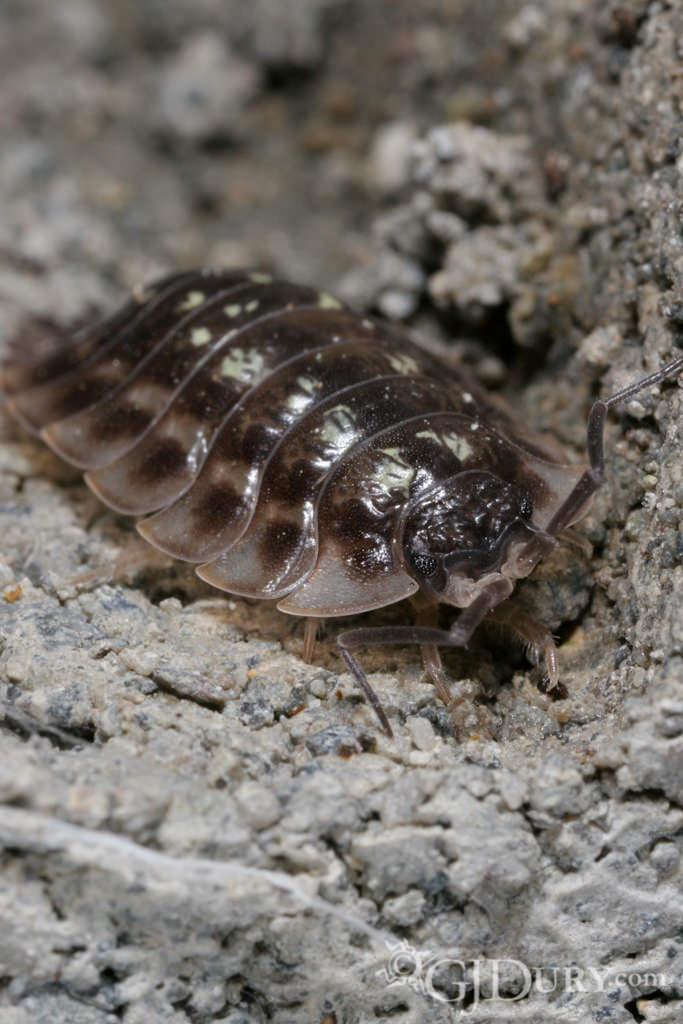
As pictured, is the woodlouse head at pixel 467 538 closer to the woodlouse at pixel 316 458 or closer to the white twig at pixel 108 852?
the woodlouse at pixel 316 458

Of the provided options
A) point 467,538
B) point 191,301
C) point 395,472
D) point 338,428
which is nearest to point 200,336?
point 191,301

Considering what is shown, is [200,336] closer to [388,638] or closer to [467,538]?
[467,538]

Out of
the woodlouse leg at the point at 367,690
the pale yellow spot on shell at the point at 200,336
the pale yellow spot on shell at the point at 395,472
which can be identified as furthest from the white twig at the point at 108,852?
the pale yellow spot on shell at the point at 200,336

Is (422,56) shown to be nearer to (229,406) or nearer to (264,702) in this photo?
(229,406)

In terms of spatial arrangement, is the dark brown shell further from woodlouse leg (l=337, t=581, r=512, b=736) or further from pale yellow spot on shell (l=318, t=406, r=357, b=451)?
woodlouse leg (l=337, t=581, r=512, b=736)

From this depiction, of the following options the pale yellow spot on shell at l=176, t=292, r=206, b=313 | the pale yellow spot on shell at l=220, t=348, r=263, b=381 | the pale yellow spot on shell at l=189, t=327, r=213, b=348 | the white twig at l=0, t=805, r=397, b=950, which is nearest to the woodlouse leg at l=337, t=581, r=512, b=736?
the white twig at l=0, t=805, r=397, b=950

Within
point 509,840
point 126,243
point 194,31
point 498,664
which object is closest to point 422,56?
point 194,31

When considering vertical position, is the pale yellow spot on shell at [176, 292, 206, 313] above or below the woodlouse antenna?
below
